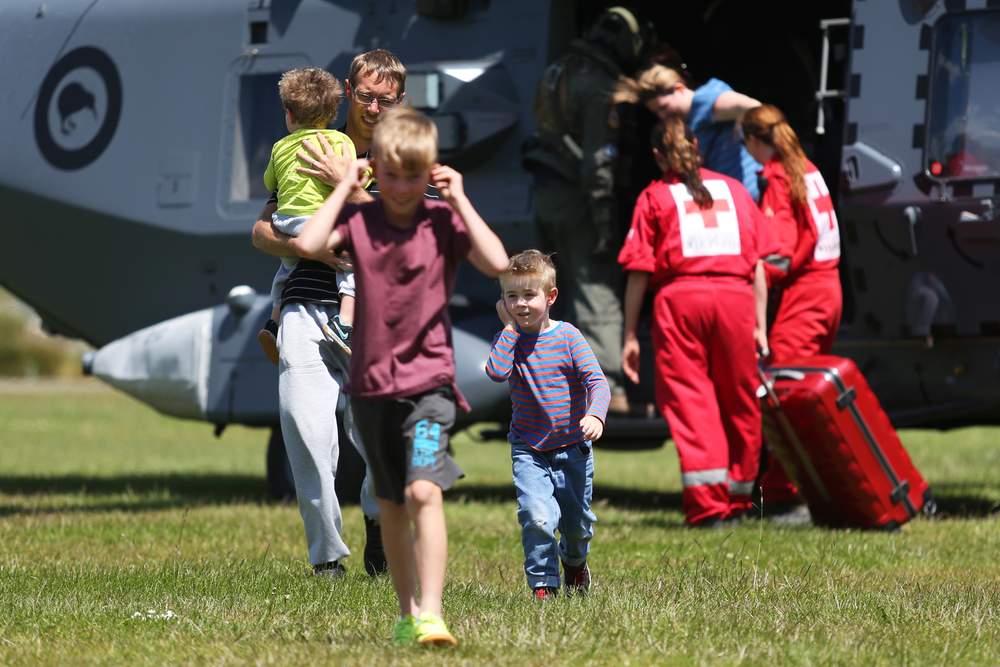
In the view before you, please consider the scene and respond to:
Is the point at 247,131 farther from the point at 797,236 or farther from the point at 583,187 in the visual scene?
the point at 797,236

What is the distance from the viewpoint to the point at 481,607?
5.40m

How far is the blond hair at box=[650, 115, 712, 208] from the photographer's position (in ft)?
26.7

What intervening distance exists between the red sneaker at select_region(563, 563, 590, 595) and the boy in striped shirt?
138mm

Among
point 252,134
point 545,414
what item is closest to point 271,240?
point 545,414

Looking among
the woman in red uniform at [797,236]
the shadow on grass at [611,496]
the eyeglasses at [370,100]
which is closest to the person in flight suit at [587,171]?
the woman in red uniform at [797,236]

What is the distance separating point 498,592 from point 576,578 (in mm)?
271

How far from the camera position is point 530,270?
5.48m

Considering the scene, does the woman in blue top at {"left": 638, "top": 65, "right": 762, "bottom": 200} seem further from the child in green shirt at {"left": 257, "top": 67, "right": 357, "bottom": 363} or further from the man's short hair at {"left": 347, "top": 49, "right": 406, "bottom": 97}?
the child in green shirt at {"left": 257, "top": 67, "right": 357, "bottom": 363}

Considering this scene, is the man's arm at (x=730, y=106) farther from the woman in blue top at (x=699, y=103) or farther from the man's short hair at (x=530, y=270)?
the man's short hair at (x=530, y=270)

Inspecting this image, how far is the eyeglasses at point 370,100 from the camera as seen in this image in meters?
6.07

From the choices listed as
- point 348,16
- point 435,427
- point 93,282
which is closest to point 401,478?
point 435,427

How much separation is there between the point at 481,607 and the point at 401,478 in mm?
825

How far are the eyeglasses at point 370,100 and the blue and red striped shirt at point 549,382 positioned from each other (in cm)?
98

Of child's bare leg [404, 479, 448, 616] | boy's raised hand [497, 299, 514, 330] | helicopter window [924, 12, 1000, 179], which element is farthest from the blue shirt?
child's bare leg [404, 479, 448, 616]
